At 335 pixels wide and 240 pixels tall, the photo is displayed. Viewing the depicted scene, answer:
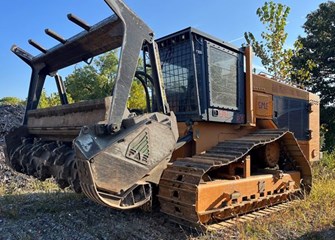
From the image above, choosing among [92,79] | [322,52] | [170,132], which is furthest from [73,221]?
[92,79]

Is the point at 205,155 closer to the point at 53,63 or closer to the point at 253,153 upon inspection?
the point at 253,153

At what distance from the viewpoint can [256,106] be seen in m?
5.86

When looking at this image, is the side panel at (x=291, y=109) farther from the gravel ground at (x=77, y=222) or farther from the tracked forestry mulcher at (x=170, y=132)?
the gravel ground at (x=77, y=222)

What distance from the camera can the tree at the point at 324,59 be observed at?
20.2m

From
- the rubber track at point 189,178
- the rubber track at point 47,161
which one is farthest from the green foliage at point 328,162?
the rubber track at point 47,161

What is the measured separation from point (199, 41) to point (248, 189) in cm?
215

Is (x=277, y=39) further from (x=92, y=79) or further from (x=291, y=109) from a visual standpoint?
(x=92, y=79)

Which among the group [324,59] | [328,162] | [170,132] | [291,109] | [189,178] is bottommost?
[328,162]

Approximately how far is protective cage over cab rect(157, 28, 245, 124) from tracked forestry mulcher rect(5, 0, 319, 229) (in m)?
0.02

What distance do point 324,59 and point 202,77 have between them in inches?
716

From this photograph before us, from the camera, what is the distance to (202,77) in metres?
4.93

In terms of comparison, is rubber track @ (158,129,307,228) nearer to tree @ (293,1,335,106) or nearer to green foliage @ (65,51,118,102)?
tree @ (293,1,335,106)

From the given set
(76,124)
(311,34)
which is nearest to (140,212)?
(76,124)

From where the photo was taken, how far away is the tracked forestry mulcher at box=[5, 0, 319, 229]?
12.0 ft
